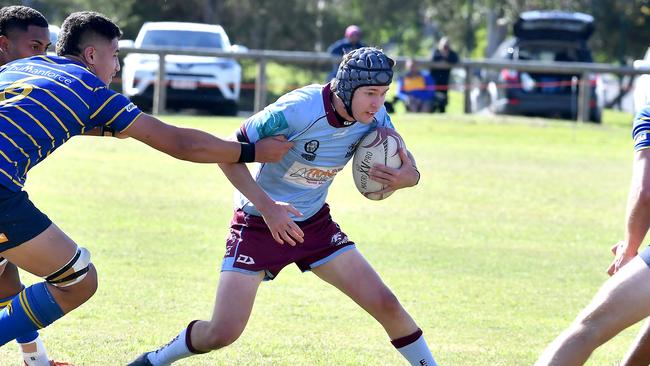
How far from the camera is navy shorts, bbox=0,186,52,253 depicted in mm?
4900

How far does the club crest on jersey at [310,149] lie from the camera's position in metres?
5.54

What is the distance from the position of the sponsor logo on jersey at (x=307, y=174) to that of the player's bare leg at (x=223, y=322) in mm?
517

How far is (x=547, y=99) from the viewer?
73.5 ft

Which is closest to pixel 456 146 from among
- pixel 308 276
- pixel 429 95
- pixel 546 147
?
pixel 546 147

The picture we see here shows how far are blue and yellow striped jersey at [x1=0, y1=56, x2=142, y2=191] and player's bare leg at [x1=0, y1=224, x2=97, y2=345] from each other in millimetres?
287

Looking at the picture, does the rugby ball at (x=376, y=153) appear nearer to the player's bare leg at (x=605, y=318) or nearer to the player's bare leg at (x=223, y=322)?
the player's bare leg at (x=223, y=322)

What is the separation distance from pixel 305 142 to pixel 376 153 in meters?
0.36

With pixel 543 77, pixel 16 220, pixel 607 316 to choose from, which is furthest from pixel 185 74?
pixel 607 316

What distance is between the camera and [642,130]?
4.82 m

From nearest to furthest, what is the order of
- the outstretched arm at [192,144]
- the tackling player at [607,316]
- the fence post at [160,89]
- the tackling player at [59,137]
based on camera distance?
the tackling player at [607,316]
the tackling player at [59,137]
the outstretched arm at [192,144]
the fence post at [160,89]

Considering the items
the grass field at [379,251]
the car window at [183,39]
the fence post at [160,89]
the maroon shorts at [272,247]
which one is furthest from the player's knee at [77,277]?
the car window at [183,39]

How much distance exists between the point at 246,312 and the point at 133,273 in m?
3.38

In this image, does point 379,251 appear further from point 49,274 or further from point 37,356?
point 49,274

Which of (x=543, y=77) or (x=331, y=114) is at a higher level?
(x=331, y=114)
